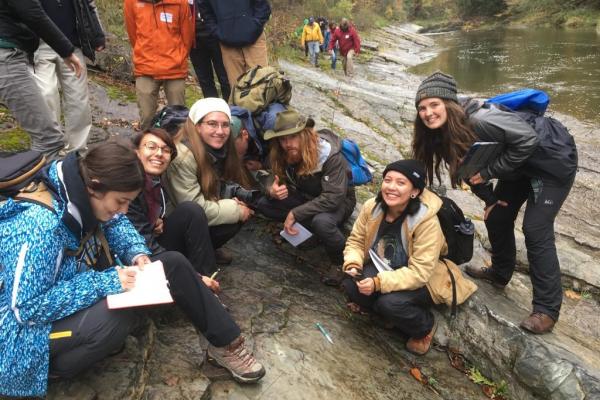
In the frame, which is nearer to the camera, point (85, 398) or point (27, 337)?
point (27, 337)

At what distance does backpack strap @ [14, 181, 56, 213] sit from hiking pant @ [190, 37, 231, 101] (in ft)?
13.3


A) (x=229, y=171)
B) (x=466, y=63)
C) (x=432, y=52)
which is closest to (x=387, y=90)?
(x=466, y=63)

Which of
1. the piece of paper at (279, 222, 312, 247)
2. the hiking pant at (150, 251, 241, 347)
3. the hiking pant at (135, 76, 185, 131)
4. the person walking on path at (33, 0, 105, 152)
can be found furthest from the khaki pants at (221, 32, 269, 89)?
the hiking pant at (150, 251, 241, 347)

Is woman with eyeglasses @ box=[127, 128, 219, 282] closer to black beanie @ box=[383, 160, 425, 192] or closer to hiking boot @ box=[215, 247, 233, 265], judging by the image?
hiking boot @ box=[215, 247, 233, 265]

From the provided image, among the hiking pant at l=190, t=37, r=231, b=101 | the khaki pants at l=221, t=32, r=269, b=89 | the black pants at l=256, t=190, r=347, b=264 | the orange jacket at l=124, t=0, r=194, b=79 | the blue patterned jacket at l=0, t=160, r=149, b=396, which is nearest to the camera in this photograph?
the blue patterned jacket at l=0, t=160, r=149, b=396

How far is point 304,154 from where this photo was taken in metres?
3.93

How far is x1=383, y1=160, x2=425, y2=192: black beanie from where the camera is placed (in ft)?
10.6

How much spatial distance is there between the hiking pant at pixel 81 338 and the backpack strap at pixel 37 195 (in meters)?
0.55

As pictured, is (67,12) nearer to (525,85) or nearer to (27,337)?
(27,337)

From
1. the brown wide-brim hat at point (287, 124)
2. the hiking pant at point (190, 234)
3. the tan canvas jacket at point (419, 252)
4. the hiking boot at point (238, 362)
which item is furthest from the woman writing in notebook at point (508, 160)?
the hiking boot at point (238, 362)

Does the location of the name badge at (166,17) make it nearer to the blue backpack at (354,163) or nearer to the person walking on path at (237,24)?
the person walking on path at (237,24)

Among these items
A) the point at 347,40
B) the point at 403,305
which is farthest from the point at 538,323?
the point at 347,40

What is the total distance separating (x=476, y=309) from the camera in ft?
11.9

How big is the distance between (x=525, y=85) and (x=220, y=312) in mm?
15778
